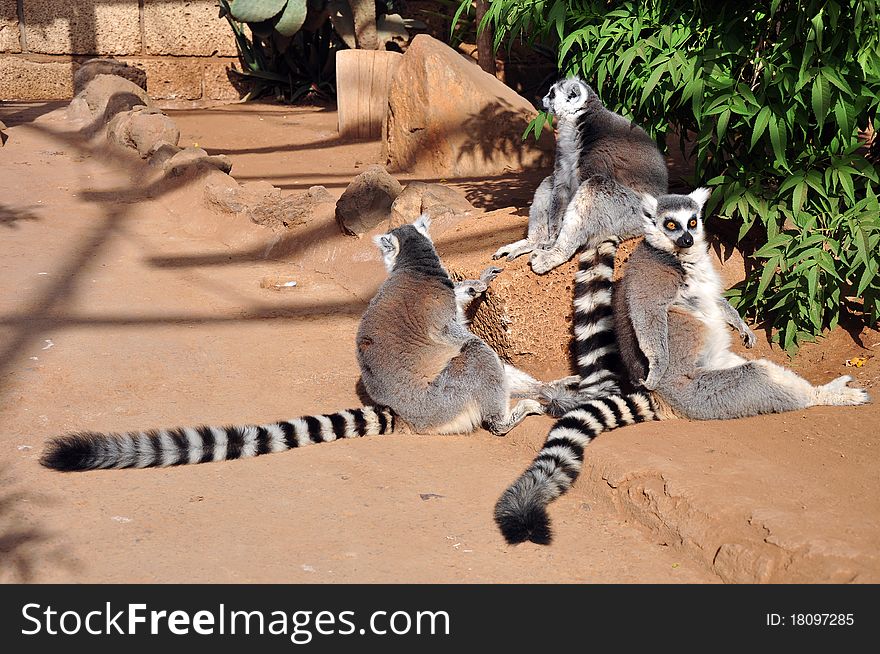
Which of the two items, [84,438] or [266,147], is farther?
[266,147]

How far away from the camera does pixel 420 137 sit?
891 cm

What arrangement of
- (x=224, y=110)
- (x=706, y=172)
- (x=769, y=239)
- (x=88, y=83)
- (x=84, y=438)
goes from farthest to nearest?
(x=224, y=110) < (x=88, y=83) < (x=706, y=172) < (x=769, y=239) < (x=84, y=438)

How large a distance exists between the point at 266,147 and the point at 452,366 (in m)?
6.86

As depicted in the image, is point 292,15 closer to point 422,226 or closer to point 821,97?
point 422,226

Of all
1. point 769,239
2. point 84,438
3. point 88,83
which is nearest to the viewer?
point 84,438

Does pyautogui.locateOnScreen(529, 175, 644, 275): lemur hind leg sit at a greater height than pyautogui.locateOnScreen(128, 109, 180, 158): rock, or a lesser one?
greater

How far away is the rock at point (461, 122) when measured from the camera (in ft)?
28.6

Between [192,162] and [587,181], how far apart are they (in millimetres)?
4721

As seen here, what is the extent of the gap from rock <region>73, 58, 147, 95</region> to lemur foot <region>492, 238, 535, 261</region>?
854 cm

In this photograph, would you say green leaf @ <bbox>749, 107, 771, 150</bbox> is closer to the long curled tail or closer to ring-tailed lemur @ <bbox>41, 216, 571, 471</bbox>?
the long curled tail

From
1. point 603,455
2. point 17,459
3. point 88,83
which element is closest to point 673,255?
point 603,455

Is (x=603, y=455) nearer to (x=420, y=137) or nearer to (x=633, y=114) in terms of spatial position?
(x=633, y=114)

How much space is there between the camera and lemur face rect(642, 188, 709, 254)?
4.12 meters

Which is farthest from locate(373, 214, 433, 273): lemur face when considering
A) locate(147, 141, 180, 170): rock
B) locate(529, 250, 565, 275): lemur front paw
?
locate(147, 141, 180, 170): rock
